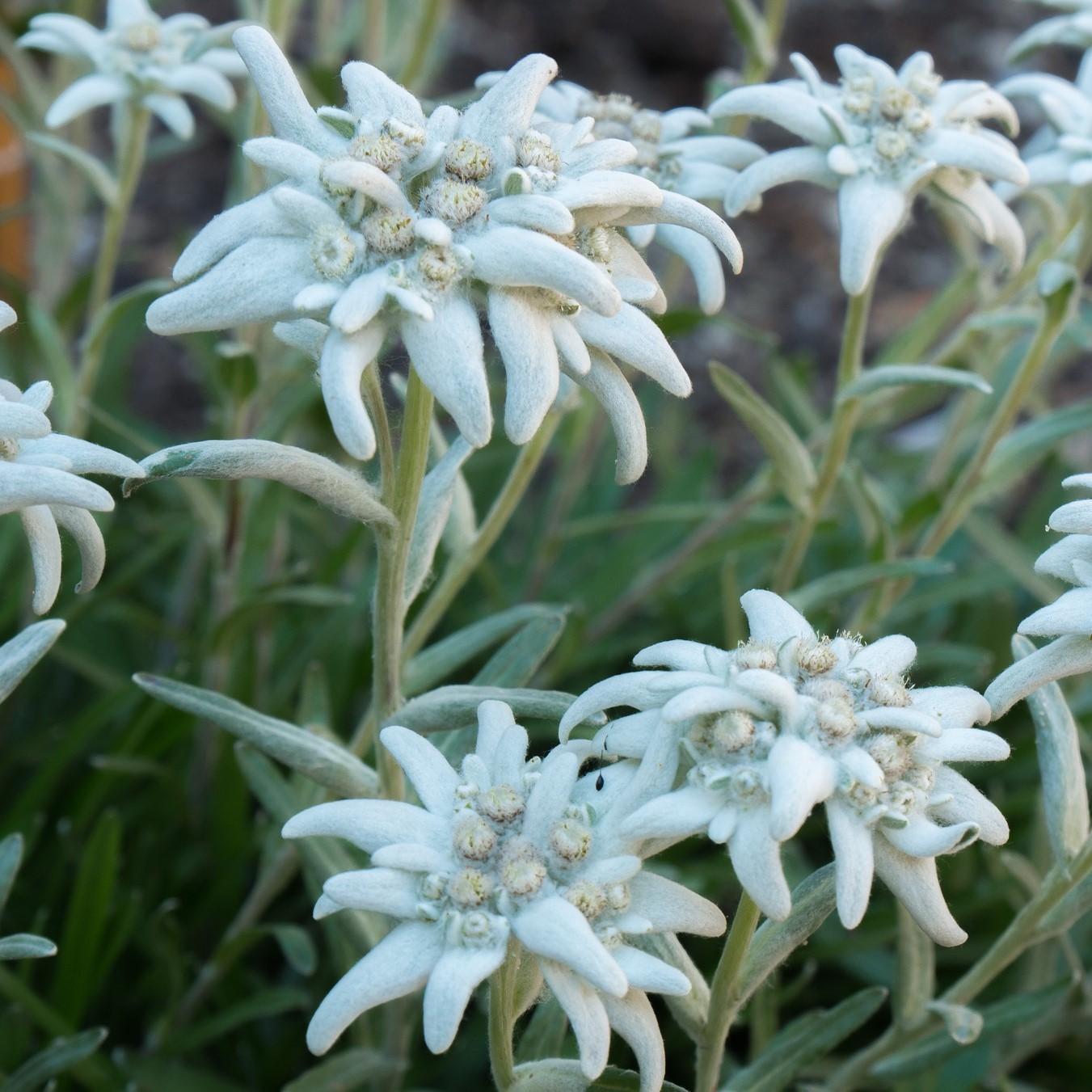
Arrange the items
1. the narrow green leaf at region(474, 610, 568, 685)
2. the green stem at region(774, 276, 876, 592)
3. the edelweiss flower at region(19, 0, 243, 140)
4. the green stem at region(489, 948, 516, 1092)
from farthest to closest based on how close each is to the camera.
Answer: the edelweiss flower at region(19, 0, 243, 140) < the green stem at region(774, 276, 876, 592) < the narrow green leaf at region(474, 610, 568, 685) < the green stem at region(489, 948, 516, 1092)

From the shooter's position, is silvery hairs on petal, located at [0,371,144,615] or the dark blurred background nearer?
silvery hairs on petal, located at [0,371,144,615]

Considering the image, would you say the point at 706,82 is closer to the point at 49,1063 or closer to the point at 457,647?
the point at 457,647

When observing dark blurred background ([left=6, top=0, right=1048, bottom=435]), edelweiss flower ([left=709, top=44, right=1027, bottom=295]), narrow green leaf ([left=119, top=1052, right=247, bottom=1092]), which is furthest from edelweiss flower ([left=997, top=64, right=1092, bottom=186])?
dark blurred background ([left=6, top=0, right=1048, bottom=435])

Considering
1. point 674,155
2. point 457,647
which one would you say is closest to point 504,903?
point 457,647

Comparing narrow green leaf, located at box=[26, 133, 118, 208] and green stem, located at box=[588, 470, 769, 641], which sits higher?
narrow green leaf, located at box=[26, 133, 118, 208]

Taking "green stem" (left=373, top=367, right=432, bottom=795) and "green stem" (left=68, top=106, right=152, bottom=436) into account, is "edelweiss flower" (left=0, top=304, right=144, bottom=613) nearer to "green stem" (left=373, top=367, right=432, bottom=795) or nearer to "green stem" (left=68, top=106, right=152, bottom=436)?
"green stem" (left=373, top=367, right=432, bottom=795)

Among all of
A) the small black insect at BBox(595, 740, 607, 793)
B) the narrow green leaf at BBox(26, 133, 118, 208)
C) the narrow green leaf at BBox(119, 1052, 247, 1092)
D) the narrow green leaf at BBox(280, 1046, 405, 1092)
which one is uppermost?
the narrow green leaf at BBox(26, 133, 118, 208)

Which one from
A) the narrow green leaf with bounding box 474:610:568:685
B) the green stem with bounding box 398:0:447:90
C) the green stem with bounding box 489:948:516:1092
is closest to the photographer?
the green stem with bounding box 489:948:516:1092
